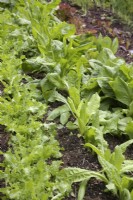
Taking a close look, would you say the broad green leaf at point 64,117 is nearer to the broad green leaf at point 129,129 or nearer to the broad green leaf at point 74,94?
the broad green leaf at point 74,94

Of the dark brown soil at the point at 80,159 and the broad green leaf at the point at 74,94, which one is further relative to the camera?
the broad green leaf at the point at 74,94

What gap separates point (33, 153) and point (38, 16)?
2971 mm

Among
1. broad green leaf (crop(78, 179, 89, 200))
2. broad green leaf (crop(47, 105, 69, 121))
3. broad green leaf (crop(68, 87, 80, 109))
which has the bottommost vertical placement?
broad green leaf (crop(47, 105, 69, 121))

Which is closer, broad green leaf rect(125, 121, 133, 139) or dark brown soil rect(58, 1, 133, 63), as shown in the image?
broad green leaf rect(125, 121, 133, 139)

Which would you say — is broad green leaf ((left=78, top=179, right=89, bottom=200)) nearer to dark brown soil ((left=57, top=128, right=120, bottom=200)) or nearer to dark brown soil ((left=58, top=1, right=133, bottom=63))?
dark brown soil ((left=57, top=128, right=120, bottom=200))

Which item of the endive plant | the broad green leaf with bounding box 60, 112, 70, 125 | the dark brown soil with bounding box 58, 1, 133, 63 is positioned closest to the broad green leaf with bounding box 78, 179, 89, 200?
the endive plant

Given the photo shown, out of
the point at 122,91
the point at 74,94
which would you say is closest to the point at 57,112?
the point at 74,94

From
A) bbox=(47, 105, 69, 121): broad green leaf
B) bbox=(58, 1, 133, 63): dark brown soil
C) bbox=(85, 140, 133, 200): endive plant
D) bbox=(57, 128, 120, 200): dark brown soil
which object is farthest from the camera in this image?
bbox=(58, 1, 133, 63): dark brown soil

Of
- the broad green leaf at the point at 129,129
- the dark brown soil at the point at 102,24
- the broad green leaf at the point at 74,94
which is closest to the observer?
the broad green leaf at the point at 129,129

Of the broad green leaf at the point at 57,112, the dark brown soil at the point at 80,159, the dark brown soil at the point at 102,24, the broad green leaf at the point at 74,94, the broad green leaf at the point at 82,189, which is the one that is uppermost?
the broad green leaf at the point at 74,94

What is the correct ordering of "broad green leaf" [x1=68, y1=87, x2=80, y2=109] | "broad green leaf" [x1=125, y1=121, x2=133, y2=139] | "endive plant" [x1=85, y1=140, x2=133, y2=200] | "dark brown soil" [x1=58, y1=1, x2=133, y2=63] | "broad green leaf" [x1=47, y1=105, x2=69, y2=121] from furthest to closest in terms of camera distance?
"dark brown soil" [x1=58, y1=1, x2=133, y2=63], "broad green leaf" [x1=47, y1=105, x2=69, y2=121], "broad green leaf" [x1=68, y1=87, x2=80, y2=109], "broad green leaf" [x1=125, y1=121, x2=133, y2=139], "endive plant" [x1=85, y1=140, x2=133, y2=200]

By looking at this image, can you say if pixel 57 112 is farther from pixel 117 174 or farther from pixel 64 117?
pixel 117 174

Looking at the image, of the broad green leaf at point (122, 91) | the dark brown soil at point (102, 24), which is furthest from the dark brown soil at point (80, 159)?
the dark brown soil at point (102, 24)

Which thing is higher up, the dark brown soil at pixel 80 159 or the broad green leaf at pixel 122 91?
the broad green leaf at pixel 122 91
